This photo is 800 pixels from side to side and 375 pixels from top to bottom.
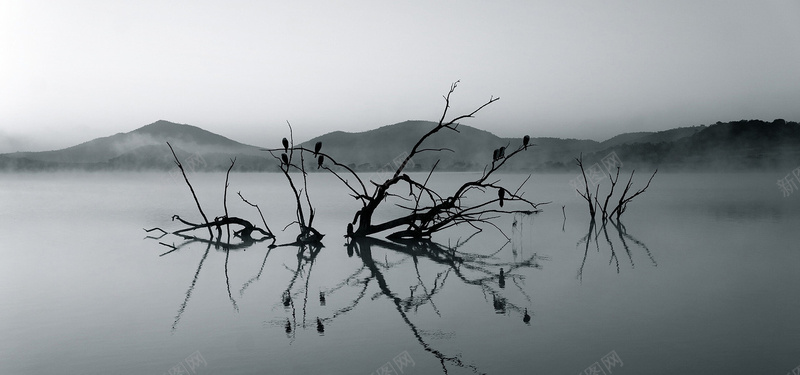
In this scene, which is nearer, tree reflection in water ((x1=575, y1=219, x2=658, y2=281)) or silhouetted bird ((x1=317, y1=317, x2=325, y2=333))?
silhouetted bird ((x1=317, y1=317, x2=325, y2=333))

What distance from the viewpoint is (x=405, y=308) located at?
7047 mm

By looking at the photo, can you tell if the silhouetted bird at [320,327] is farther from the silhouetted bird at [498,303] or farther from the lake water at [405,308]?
the silhouetted bird at [498,303]

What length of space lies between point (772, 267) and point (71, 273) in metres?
10.6

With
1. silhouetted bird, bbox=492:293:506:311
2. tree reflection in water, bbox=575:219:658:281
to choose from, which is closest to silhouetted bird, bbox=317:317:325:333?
silhouetted bird, bbox=492:293:506:311

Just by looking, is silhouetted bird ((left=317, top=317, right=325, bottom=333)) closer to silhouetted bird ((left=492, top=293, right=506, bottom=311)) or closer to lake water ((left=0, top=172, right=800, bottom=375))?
lake water ((left=0, top=172, right=800, bottom=375))

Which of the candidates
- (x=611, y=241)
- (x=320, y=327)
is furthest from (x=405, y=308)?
(x=611, y=241)

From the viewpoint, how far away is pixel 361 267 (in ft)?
32.8

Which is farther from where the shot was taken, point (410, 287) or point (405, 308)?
point (410, 287)

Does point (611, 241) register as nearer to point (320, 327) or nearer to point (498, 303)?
point (498, 303)

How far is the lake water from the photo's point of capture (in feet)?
17.1

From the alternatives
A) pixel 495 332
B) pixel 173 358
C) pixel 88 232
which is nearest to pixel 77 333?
pixel 173 358

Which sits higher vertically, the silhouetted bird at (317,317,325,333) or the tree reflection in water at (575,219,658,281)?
the silhouetted bird at (317,317,325,333)

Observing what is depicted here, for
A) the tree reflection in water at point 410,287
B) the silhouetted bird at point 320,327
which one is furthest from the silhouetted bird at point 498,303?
the silhouetted bird at point 320,327

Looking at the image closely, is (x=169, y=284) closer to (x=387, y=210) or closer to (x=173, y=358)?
(x=173, y=358)
